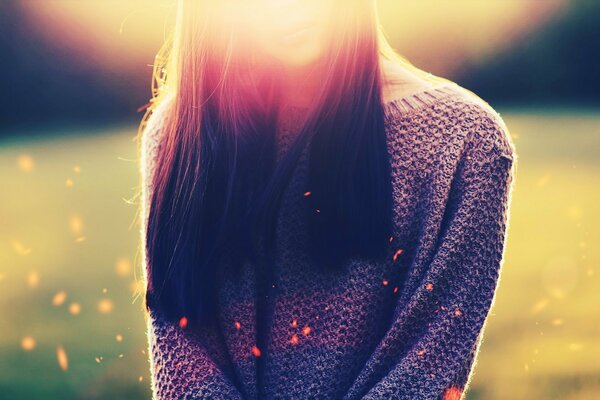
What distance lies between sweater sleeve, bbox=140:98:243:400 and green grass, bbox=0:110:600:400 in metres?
0.90

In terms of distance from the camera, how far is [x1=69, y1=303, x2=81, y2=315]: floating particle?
2908 millimetres

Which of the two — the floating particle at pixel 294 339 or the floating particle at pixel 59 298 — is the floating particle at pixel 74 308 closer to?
the floating particle at pixel 59 298

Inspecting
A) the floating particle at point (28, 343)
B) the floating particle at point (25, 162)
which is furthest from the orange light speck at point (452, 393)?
the floating particle at point (25, 162)

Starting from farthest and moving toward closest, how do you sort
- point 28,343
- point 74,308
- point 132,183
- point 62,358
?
point 132,183 < point 74,308 < point 28,343 < point 62,358

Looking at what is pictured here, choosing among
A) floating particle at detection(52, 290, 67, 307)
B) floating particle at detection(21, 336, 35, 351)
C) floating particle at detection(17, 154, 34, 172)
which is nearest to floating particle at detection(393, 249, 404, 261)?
floating particle at detection(21, 336, 35, 351)

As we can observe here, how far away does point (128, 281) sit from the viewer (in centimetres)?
314

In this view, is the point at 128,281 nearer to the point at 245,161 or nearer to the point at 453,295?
the point at 245,161

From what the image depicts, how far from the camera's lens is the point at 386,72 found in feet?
3.35

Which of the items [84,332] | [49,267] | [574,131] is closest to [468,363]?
[84,332]

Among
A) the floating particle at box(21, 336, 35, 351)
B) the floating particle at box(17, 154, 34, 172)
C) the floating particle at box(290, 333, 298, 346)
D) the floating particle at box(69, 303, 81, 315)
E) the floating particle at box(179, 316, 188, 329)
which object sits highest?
the floating particle at box(179, 316, 188, 329)

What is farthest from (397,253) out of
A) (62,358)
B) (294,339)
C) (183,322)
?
(62,358)

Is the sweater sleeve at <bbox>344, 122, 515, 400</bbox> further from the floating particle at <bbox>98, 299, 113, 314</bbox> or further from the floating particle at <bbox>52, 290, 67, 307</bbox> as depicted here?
the floating particle at <bbox>52, 290, 67, 307</bbox>

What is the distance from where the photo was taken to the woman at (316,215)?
929 millimetres

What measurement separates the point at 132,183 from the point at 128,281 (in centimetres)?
107
